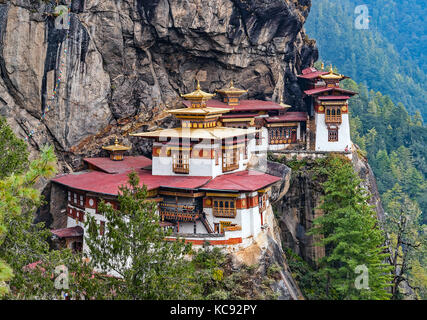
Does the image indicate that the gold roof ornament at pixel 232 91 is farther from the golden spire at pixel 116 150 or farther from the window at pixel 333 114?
the golden spire at pixel 116 150

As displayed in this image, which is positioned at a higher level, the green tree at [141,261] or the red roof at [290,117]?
the red roof at [290,117]

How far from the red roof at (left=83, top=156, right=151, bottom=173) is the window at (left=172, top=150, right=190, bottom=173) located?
9.91 ft

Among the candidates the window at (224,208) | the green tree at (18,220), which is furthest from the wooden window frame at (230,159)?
the green tree at (18,220)

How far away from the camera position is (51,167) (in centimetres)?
1534

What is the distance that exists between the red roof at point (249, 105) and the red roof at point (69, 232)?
12.8 metres

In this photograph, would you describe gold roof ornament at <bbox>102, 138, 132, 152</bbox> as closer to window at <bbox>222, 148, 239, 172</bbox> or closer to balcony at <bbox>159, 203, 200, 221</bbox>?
balcony at <bbox>159, 203, 200, 221</bbox>

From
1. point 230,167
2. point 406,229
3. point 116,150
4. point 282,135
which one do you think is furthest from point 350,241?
point 406,229

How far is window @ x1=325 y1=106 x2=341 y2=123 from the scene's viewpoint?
39344 mm

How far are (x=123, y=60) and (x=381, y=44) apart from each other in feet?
314

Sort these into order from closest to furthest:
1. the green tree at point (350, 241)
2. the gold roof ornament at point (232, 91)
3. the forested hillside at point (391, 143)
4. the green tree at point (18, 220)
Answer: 1. the green tree at point (18, 220)
2. the green tree at point (350, 241)
3. the gold roof ornament at point (232, 91)
4. the forested hillside at point (391, 143)

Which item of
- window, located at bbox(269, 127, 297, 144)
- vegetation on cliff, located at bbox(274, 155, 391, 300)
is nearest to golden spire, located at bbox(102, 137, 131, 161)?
window, located at bbox(269, 127, 297, 144)

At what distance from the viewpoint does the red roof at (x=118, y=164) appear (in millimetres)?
32781

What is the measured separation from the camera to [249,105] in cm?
4075
